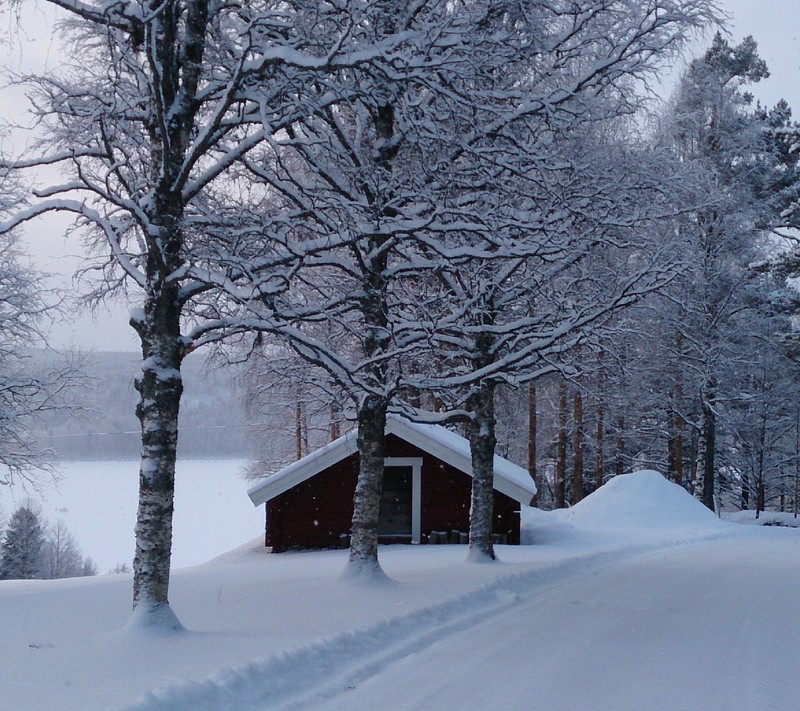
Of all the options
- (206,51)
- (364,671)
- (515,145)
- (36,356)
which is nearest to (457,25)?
(515,145)

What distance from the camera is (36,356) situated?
2173 cm

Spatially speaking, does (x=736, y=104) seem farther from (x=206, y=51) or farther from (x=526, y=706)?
(x=526, y=706)

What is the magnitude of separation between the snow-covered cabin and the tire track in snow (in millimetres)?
11496

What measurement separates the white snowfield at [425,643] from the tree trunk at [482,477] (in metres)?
0.77

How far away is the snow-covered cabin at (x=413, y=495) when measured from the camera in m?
22.9

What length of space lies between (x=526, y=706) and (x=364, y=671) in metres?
1.56

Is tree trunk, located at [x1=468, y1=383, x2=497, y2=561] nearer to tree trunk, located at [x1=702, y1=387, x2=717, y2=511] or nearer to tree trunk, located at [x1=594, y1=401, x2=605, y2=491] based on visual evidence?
tree trunk, located at [x1=594, y1=401, x2=605, y2=491]

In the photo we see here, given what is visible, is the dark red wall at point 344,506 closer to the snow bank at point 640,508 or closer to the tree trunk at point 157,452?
the snow bank at point 640,508

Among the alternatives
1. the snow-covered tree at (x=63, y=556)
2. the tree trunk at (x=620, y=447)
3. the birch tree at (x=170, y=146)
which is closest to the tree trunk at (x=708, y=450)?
the tree trunk at (x=620, y=447)

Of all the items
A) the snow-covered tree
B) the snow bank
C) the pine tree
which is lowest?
the snow-covered tree

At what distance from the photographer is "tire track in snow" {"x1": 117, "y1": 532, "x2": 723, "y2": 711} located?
6.04 meters

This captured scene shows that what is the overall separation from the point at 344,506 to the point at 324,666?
1637 cm

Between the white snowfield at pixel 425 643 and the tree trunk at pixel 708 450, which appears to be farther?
the tree trunk at pixel 708 450

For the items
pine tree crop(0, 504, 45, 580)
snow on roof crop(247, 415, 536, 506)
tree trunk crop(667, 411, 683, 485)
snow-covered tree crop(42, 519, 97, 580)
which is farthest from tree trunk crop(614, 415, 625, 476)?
snow-covered tree crop(42, 519, 97, 580)
